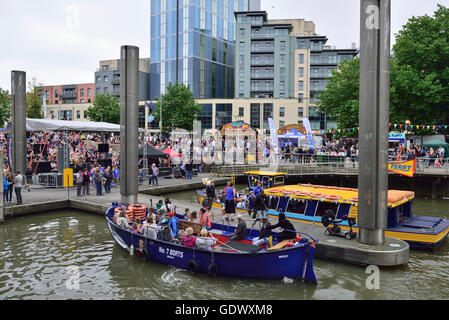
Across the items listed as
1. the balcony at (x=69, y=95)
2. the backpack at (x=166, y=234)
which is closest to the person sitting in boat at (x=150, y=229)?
the backpack at (x=166, y=234)

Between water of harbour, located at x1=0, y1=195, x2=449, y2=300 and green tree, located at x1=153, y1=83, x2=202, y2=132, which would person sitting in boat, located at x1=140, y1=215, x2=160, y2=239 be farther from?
green tree, located at x1=153, y1=83, x2=202, y2=132

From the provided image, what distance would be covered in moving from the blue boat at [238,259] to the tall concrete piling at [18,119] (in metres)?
18.9

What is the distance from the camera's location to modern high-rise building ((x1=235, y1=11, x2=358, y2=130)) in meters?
85.0

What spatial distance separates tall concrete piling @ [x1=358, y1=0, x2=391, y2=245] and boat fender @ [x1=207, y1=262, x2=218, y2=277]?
593 cm

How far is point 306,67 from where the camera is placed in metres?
86.2

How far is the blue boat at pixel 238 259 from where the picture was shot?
41.1 ft

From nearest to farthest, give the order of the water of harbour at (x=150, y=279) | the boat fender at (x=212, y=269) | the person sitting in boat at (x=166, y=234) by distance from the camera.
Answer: the water of harbour at (x=150, y=279) → the boat fender at (x=212, y=269) → the person sitting in boat at (x=166, y=234)

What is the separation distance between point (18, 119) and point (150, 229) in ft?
64.2

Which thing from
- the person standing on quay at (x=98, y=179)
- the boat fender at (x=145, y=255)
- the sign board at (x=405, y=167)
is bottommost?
the boat fender at (x=145, y=255)

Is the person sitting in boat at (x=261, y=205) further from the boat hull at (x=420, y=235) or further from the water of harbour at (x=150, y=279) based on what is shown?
the water of harbour at (x=150, y=279)

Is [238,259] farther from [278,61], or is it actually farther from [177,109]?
[278,61]

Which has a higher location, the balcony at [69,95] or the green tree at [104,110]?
the balcony at [69,95]

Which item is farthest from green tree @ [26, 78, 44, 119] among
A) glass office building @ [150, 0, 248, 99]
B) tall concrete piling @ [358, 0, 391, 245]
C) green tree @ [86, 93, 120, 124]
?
Result: tall concrete piling @ [358, 0, 391, 245]
